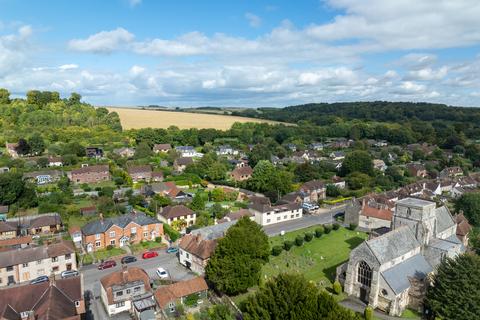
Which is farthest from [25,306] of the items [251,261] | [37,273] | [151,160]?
[151,160]

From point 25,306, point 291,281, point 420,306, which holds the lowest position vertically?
point 420,306

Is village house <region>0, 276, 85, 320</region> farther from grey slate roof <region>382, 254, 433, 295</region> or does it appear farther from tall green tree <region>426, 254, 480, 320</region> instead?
tall green tree <region>426, 254, 480, 320</region>

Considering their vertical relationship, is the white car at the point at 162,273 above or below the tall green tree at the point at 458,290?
below

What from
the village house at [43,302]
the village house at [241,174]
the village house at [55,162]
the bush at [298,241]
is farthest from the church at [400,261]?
the village house at [55,162]

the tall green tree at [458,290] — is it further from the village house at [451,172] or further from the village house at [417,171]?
the village house at [451,172]

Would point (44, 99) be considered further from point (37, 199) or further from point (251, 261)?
point (251, 261)

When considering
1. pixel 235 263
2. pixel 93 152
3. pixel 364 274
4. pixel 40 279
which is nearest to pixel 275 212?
pixel 364 274

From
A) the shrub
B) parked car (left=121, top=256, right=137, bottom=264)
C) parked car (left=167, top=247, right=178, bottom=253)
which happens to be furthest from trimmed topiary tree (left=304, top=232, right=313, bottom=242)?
parked car (left=121, top=256, right=137, bottom=264)

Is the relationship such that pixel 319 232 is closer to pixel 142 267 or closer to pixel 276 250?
pixel 276 250
